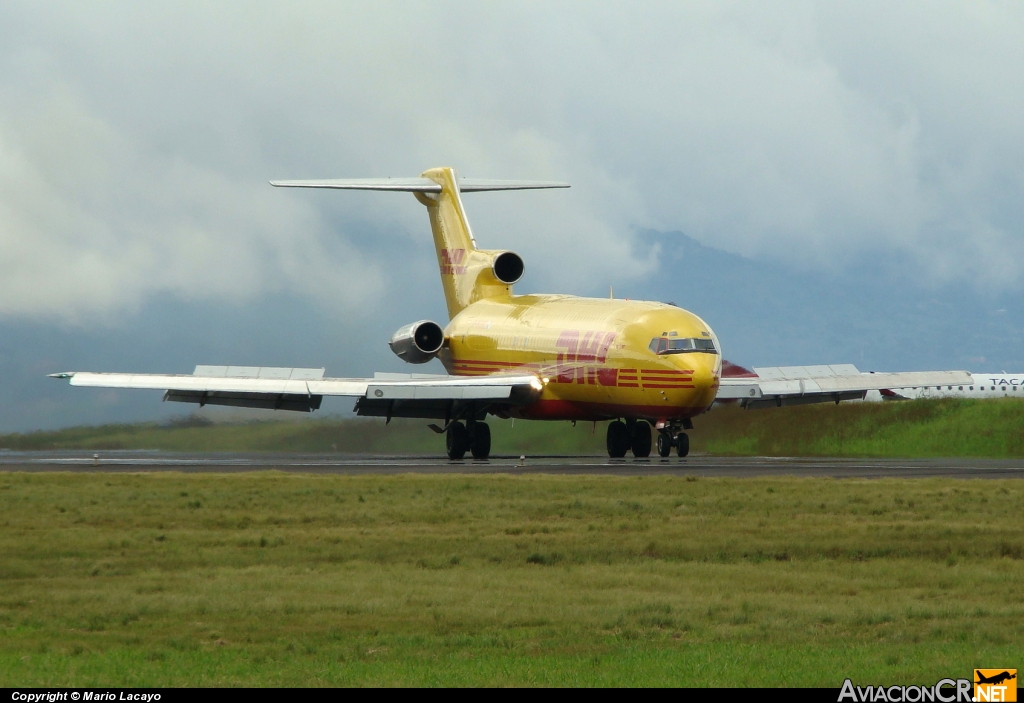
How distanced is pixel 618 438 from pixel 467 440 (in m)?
5.19

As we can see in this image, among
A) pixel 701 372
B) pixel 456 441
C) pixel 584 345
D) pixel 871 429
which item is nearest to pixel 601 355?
pixel 584 345

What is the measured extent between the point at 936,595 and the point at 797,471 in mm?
19402

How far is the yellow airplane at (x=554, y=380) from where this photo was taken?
1774 inches

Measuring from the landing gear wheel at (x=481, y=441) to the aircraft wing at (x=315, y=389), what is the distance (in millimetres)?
827

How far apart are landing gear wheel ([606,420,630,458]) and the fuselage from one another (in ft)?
3.86

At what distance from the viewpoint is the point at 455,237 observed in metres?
60.8

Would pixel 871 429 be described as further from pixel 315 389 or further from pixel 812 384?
pixel 315 389

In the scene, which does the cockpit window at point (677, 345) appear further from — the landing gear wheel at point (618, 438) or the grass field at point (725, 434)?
the grass field at point (725, 434)

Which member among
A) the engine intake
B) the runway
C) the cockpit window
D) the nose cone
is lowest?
the runway

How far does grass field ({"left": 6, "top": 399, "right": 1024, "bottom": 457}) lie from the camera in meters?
54.9

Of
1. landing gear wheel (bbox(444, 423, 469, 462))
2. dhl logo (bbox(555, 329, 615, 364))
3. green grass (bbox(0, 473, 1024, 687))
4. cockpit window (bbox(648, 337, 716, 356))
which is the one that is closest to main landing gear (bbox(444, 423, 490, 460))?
landing gear wheel (bbox(444, 423, 469, 462))

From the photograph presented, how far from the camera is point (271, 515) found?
2555 cm

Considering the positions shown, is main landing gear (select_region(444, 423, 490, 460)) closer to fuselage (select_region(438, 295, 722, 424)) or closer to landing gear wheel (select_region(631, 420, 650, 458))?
fuselage (select_region(438, 295, 722, 424))

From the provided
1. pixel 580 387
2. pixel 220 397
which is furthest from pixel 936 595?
pixel 220 397
